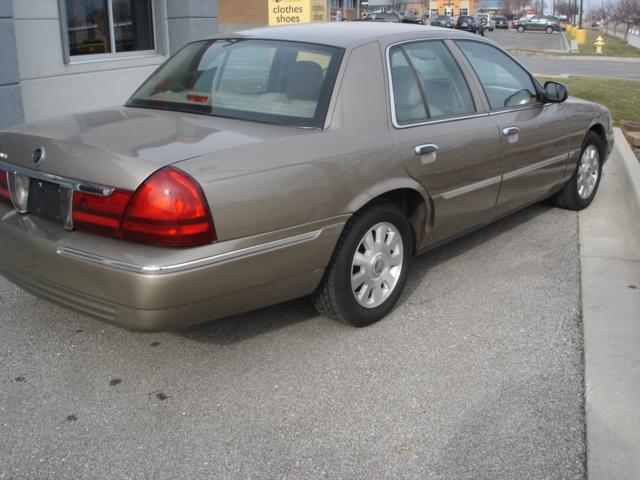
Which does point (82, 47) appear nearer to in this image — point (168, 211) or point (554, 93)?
point (554, 93)

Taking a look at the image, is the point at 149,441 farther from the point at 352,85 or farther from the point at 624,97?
the point at 624,97

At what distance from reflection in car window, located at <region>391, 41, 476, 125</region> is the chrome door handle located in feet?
0.54

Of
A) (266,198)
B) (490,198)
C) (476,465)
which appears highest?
(266,198)

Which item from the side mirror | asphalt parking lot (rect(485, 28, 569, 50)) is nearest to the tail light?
the side mirror

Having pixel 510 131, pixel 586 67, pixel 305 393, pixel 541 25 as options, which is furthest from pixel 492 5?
pixel 305 393

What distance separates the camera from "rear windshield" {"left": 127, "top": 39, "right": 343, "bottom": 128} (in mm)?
4012

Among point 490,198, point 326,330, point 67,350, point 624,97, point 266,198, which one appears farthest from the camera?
point 624,97

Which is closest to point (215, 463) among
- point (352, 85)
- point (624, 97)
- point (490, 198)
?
point (352, 85)

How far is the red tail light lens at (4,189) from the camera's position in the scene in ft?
12.5

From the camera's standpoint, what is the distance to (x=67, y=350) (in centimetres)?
392

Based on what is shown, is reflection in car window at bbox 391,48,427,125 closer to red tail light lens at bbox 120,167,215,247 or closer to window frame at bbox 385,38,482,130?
window frame at bbox 385,38,482,130

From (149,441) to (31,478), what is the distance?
18.7 inches

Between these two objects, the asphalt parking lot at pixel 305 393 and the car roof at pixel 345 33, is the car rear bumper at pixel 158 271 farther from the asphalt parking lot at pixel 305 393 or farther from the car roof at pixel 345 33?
the car roof at pixel 345 33

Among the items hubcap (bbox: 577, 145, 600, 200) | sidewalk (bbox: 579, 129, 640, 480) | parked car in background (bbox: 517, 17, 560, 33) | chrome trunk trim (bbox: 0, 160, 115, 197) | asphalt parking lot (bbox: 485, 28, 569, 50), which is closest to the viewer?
sidewalk (bbox: 579, 129, 640, 480)
